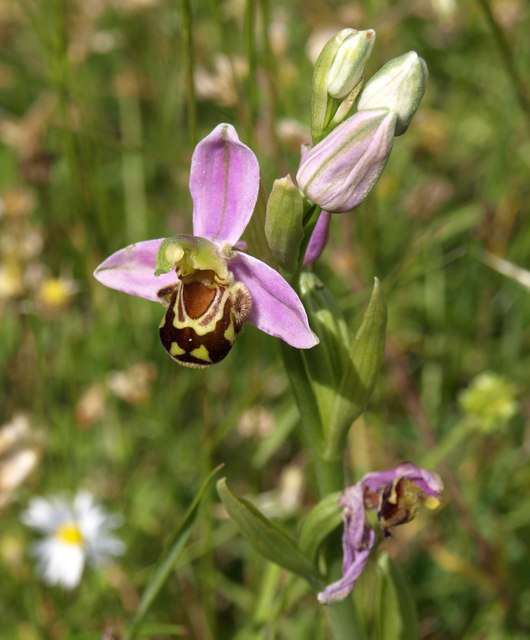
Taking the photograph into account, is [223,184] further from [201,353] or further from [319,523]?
[319,523]

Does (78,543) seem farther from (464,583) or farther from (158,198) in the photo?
(158,198)

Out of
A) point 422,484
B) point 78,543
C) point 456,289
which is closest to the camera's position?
point 422,484

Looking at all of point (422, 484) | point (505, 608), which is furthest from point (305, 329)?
point (505, 608)

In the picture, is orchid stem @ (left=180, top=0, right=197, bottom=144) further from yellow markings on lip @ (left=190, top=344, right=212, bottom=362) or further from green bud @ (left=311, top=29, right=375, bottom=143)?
yellow markings on lip @ (left=190, top=344, right=212, bottom=362)

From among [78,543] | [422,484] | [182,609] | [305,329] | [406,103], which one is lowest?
[182,609]

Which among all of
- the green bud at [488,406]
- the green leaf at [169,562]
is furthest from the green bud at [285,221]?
the green bud at [488,406]

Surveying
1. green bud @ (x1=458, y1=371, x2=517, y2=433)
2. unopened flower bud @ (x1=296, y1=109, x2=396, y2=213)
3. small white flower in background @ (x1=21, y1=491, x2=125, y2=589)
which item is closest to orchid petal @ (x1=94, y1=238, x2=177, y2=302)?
→ unopened flower bud @ (x1=296, y1=109, x2=396, y2=213)

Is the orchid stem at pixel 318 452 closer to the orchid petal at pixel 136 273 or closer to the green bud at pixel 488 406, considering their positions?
the orchid petal at pixel 136 273
